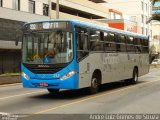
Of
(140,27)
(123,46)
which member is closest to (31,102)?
(123,46)

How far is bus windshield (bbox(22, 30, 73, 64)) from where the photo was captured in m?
15.4

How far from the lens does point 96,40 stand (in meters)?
17.7

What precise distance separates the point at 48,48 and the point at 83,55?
1519 millimetres

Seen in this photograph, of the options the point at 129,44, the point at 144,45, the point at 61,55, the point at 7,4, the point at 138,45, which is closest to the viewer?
the point at 61,55

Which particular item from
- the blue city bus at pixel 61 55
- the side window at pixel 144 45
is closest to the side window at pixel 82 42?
the blue city bus at pixel 61 55

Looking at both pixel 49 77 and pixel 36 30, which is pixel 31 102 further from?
pixel 36 30

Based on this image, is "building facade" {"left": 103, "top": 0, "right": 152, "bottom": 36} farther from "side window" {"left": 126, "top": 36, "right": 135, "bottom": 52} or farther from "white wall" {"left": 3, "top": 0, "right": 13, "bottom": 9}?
"side window" {"left": 126, "top": 36, "right": 135, "bottom": 52}

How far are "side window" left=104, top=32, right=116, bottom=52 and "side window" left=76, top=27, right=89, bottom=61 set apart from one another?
7.44 ft

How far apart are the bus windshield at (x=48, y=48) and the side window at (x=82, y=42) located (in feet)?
1.61

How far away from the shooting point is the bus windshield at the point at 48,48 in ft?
50.5

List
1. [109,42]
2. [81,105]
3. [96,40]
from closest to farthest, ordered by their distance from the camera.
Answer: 1. [81,105]
2. [96,40]
3. [109,42]

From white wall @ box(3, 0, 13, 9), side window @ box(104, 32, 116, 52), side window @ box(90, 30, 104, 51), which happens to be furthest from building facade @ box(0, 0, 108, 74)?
side window @ box(90, 30, 104, 51)

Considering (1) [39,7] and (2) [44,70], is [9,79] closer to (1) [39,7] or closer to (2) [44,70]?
(2) [44,70]

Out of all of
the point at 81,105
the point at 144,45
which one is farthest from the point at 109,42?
the point at 144,45
